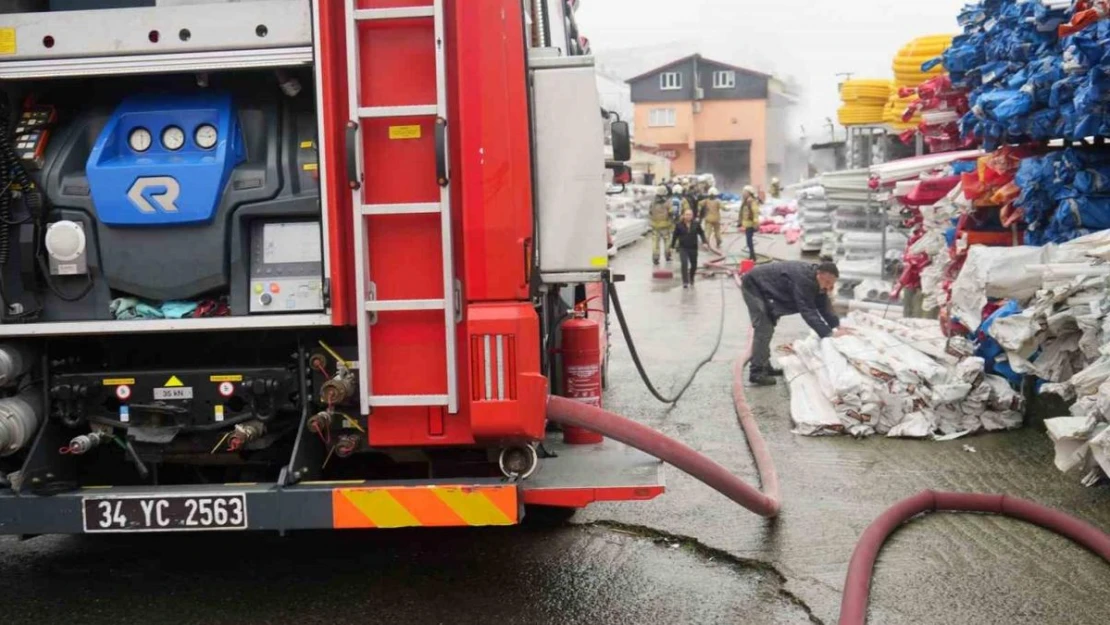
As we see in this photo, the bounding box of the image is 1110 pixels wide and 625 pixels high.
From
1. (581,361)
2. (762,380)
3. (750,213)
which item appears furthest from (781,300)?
(750,213)

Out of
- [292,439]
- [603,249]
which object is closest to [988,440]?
[603,249]

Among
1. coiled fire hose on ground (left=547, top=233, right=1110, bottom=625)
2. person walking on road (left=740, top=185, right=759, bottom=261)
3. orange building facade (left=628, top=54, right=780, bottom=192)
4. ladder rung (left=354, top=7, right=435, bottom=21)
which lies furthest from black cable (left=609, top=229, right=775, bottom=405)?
orange building facade (left=628, top=54, right=780, bottom=192)

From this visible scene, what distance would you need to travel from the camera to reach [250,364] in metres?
4.75

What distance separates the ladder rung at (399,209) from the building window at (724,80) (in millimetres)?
65284

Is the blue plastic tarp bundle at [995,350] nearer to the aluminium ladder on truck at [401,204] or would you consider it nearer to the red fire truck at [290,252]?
the red fire truck at [290,252]

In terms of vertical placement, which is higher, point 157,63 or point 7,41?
point 7,41

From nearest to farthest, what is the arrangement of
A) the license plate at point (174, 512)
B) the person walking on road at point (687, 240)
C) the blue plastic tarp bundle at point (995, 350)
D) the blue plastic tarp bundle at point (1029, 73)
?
the license plate at point (174, 512), the blue plastic tarp bundle at point (1029, 73), the blue plastic tarp bundle at point (995, 350), the person walking on road at point (687, 240)

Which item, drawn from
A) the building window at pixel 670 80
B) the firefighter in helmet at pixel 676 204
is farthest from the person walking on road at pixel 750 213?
the building window at pixel 670 80

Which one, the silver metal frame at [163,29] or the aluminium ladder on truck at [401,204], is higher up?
the silver metal frame at [163,29]

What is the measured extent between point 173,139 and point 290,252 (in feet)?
2.37

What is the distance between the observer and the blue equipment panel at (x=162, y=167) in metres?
4.49

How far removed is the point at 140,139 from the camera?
469 centimetres

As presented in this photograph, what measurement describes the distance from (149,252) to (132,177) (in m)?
0.32

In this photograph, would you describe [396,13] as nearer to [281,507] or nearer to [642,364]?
[281,507]
